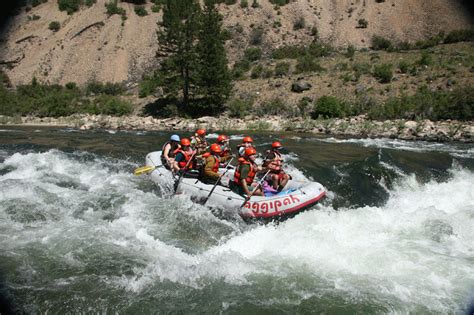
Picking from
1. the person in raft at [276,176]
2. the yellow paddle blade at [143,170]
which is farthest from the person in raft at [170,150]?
the person in raft at [276,176]

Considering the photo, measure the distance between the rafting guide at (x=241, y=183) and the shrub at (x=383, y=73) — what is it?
23.7 meters

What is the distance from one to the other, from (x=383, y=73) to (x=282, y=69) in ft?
30.8

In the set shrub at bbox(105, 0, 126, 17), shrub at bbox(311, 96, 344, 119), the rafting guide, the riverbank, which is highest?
shrub at bbox(105, 0, 126, 17)

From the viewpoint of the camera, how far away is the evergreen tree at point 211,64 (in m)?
31.2

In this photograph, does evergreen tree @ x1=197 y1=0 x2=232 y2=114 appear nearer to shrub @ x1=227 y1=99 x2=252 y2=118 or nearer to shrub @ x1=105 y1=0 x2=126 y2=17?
shrub @ x1=227 y1=99 x2=252 y2=118

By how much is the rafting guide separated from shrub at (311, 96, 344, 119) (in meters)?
17.5

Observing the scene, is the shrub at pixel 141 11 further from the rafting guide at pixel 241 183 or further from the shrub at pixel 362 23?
the rafting guide at pixel 241 183

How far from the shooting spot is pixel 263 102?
3159 cm

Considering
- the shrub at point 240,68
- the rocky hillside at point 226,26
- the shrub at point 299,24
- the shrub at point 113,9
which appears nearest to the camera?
the shrub at point 240,68

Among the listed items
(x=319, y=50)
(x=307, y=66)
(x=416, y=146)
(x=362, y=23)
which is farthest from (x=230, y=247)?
(x=362, y=23)

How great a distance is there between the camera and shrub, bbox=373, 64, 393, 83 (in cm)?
3105

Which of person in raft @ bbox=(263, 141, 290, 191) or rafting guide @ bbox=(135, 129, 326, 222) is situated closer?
rafting guide @ bbox=(135, 129, 326, 222)

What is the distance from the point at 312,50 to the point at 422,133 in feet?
82.8

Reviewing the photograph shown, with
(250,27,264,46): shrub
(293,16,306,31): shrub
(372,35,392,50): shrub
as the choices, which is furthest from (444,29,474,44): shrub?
(250,27,264,46): shrub
